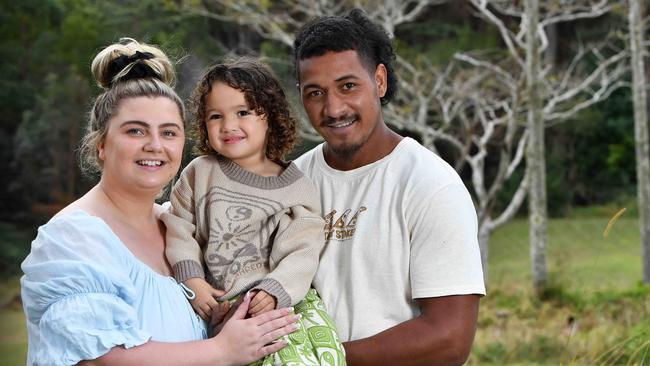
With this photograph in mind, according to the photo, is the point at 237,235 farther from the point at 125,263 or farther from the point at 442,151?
the point at 442,151

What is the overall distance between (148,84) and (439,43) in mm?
14939

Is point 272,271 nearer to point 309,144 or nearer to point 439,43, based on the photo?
point 309,144

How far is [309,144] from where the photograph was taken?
14695 millimetres

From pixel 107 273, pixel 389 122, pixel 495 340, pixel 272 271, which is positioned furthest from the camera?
pixel 389 122

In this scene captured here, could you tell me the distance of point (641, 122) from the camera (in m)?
11.9

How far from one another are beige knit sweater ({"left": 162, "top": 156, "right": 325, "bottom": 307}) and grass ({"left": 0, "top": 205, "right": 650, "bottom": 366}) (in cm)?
230

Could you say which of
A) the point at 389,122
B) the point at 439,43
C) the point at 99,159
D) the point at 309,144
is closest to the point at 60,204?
the point at 309,144

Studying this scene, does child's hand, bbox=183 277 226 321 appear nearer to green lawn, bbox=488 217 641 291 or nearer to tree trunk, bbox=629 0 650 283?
green lawn, bbox=488 217 641 291

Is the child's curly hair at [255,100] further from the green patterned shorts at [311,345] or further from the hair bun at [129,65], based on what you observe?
the green patterned shorts at [311,345]

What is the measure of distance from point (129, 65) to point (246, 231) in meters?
0.51

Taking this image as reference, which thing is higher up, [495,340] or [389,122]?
[389,122]

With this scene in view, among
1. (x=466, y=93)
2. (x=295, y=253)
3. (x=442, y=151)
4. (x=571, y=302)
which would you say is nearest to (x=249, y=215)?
(x=295, y=253)

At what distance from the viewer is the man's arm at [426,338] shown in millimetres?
2264

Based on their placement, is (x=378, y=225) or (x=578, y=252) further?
(x=578, y=252)
